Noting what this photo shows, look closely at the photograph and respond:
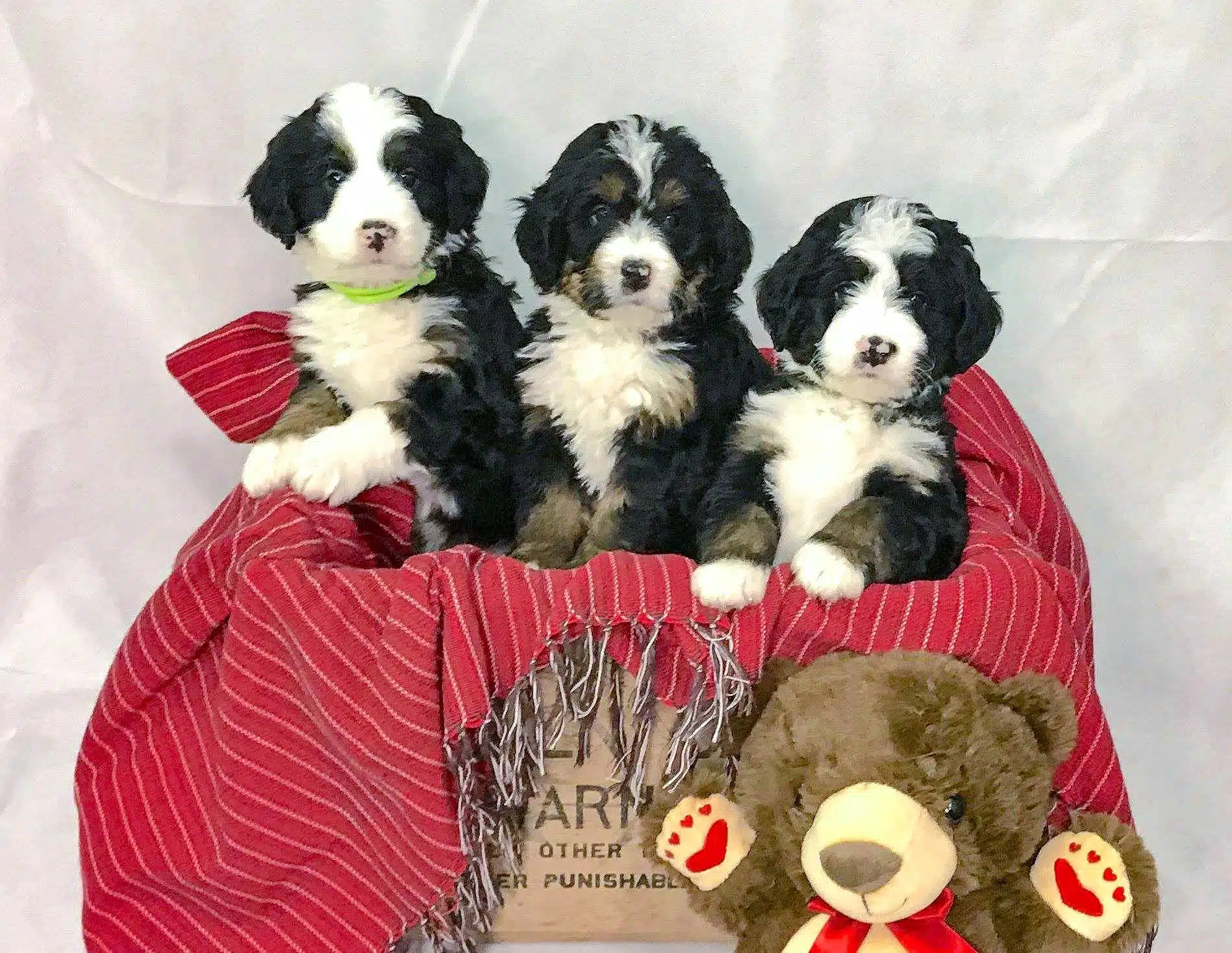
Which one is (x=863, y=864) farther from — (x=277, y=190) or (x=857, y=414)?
(x=277, y=190)

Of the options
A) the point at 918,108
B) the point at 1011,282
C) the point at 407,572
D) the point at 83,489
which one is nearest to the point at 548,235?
the point at 407,572

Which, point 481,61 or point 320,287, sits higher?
point 481,61

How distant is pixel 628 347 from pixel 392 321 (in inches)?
20.2

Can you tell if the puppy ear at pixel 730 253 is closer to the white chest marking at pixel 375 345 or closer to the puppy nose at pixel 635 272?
the puppy nose at pixel 635 272

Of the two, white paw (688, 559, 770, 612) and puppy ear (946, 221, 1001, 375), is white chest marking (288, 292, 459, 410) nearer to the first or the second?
white paw (688, 559, 770, 612)

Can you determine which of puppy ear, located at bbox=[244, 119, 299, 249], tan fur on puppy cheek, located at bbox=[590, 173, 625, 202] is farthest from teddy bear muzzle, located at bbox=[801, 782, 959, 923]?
puppy ear, located at bbox=[244, 119, 299, 249]

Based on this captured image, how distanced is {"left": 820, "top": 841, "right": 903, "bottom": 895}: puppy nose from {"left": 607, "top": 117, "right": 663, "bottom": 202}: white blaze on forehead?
1280mm

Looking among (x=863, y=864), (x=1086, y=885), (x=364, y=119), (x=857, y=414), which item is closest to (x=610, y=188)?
(x=364, y=119)

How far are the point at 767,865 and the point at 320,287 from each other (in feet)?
5.04

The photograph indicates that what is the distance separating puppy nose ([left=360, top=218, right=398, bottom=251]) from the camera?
2.14 m

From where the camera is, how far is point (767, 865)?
1828 mm

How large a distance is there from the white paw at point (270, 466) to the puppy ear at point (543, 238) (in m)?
0.60

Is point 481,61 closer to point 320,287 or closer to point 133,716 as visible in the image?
point 320,287

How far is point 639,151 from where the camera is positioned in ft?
7.18
